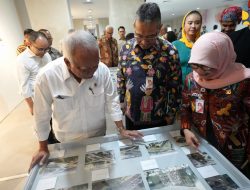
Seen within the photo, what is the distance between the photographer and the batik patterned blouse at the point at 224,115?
95cm

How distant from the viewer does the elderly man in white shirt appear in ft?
2.77

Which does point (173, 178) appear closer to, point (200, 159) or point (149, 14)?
point (200, 159)

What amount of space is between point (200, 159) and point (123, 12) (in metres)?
4.42

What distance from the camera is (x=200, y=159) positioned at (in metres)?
0.88

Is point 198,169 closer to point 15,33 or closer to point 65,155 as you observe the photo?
point 65,155

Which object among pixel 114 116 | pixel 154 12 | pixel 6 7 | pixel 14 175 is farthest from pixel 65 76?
pixel 6 7

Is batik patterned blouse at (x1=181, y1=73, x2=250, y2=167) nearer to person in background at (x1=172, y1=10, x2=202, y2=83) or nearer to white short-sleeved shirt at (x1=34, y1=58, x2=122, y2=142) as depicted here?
white short-sleeved shirt at (x1=34, y1=58, x2=122, y2=142)

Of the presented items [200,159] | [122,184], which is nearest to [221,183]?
[200,159]

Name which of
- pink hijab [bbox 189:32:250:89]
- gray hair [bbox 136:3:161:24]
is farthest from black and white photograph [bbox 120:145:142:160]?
gray hair [bbox 136:3:161:24]

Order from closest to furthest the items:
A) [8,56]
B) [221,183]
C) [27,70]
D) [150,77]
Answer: [221,183]
[150,77]
[27,70]
[8,56]

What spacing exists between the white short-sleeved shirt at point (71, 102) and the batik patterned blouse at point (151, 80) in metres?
0.17

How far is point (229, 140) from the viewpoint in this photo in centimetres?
102

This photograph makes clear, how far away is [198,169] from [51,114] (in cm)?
80

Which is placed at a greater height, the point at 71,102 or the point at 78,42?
the point at 78,42
